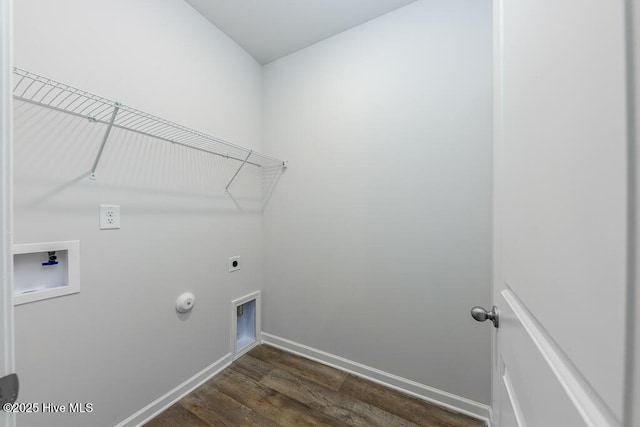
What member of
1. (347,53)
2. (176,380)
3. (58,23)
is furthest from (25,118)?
(347,53)

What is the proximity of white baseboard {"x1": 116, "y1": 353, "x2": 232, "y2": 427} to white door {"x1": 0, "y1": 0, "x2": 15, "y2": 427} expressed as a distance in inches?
45.8

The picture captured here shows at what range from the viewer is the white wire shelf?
89 cm

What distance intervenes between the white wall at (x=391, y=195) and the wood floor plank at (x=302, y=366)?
0.44 feet

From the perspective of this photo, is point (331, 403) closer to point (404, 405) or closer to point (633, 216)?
point (404, 405)

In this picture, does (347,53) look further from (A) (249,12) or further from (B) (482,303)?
(B) (482,303)

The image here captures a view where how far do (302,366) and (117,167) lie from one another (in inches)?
70.8

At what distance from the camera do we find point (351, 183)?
167cm

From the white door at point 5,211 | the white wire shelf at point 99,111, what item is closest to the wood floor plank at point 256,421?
the white door at point 5,211

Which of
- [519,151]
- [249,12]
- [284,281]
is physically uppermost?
[249,12]

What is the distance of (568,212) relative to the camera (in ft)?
1.03

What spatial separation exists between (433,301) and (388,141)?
109 centimetres

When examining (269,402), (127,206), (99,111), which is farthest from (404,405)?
(99,111)

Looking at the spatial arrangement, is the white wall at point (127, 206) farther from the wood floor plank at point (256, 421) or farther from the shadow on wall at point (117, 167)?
the wood floor plank at point (256, 421)

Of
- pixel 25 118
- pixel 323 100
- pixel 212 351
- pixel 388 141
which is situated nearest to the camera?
pixel 25 118
